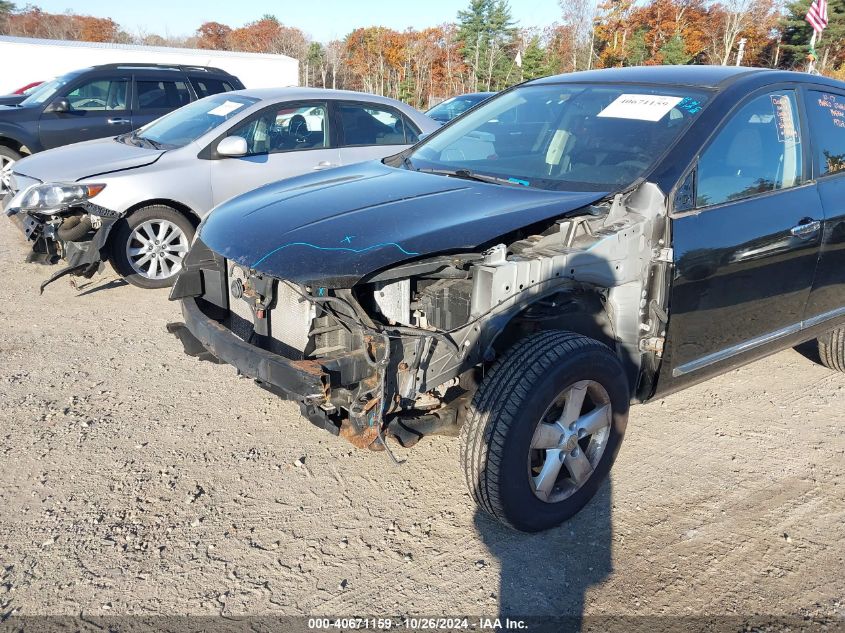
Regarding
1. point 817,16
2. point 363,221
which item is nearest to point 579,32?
point 817,16

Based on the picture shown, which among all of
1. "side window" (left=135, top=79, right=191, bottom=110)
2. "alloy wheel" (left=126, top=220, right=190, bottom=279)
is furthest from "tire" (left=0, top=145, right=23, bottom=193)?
"alloy wheel" (left=126, top=220, right=190, bottom=279)

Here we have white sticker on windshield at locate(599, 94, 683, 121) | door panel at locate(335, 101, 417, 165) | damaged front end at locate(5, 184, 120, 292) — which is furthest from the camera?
door panel at locate(335, 101, 417, 165)

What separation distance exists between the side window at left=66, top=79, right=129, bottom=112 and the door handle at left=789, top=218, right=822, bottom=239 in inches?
341

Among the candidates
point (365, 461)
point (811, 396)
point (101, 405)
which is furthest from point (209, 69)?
point (811, 396)

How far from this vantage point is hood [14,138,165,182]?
5.64m

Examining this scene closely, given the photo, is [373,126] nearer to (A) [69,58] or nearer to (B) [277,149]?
(B) [277,149]

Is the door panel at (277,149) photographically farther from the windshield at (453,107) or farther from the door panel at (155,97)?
the windshield at (453,107)

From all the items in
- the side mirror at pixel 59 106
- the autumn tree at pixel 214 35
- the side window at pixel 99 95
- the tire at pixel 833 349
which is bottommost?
the tire at pixel 833 349

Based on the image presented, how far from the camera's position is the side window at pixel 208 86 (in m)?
9.60

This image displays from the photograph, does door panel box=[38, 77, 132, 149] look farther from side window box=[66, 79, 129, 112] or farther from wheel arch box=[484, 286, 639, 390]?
wheel arch box=[484, 286, 639, 390]

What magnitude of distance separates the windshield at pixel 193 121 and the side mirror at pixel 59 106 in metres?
3.04

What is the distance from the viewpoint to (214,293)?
11.4ft

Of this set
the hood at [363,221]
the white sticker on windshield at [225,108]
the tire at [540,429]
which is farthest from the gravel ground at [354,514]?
the white sticker on windshield at [225,108]

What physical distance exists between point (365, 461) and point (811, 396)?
114 inches
